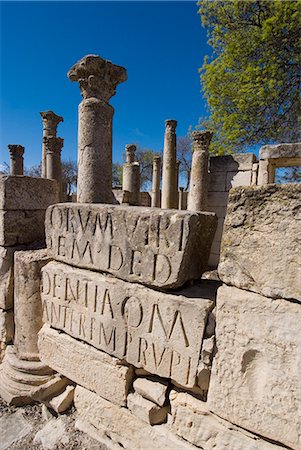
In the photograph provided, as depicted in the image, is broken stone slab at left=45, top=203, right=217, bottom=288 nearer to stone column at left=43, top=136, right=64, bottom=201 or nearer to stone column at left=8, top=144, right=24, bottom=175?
stone column at left=43, top=136, right=64, bottom=201

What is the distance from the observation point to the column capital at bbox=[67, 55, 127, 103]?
2.62 m

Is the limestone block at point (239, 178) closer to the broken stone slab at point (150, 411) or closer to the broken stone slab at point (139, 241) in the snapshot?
the broken stone slab at point (139, 241)

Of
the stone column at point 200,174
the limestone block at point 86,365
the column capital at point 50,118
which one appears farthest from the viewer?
the column capital at point 50,118

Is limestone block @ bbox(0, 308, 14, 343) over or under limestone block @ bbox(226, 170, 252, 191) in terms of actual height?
under

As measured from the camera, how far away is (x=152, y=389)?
72.6 inches

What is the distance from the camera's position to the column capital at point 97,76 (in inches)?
103

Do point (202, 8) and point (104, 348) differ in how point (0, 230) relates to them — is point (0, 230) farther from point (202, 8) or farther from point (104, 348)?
point (202, 8)

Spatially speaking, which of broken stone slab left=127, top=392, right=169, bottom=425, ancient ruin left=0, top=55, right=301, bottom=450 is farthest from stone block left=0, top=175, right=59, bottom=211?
broken stone slab left=127, top=392, right=169, bottom=425

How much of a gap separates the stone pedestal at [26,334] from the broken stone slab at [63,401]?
10.9 inches

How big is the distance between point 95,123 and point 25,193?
1089 mm

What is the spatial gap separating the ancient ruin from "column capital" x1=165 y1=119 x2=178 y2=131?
25.6ft

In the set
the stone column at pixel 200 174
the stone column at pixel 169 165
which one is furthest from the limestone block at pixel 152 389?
the stone column at pixel 169 165

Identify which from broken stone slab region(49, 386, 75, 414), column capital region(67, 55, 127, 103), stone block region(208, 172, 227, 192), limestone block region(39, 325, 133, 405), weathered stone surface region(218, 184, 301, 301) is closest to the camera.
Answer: weathered stone surface region(218, 184, 301, 301)

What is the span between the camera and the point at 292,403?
1.31 metres
